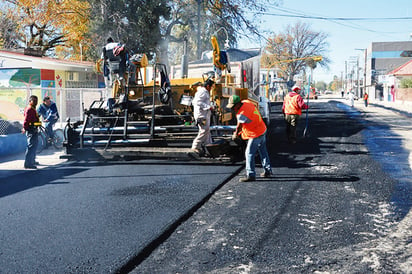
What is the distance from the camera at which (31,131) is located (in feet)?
29.8

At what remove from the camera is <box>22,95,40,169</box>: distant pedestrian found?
29.3 ft

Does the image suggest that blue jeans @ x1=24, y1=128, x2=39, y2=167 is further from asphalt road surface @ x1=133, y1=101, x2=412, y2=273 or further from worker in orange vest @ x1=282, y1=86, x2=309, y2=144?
worker in orange vest @ x1=282, y1=86, x2=309, y2=144

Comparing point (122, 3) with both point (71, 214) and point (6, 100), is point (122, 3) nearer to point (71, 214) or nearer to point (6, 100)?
point (6, 100)

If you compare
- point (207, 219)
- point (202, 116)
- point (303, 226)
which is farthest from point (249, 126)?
point (303, 226)

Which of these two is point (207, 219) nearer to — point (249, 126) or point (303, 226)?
point (303, 226)

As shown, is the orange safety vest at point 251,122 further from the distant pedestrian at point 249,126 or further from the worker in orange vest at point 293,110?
the worker in orange vest at point 293,110

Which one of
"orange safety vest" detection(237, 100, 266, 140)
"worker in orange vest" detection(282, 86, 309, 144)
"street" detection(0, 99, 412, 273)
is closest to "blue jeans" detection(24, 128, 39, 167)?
"street" detection(0, 99, 412, 273)

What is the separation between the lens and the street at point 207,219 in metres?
3.91

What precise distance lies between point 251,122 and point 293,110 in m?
4.69

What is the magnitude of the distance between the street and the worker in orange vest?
9.37ft

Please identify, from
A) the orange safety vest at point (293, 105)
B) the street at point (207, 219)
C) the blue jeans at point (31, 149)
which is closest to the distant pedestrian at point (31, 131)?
the blue jeans at point (31, 149)

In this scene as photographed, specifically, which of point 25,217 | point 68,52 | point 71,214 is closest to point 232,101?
point 71,214

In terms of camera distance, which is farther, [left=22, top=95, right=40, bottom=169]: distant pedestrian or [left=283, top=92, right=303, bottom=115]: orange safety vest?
[left=283, top=92, right=303, bottom=115]: orange safety vest

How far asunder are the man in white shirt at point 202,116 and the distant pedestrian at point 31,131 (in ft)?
10.6
